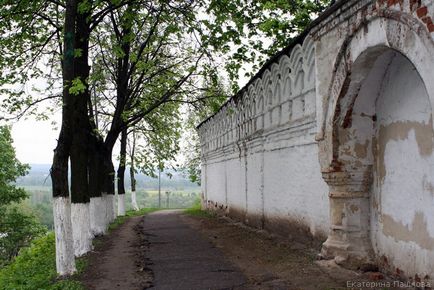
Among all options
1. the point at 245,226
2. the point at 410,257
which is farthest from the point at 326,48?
the point at 245,226

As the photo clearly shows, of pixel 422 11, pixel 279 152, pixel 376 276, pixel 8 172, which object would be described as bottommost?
pixel 376 276

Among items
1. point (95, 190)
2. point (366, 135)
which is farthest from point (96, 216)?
point (366, 135)

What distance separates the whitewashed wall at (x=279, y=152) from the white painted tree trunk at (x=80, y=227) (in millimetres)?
4292

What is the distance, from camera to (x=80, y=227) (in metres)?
10.9

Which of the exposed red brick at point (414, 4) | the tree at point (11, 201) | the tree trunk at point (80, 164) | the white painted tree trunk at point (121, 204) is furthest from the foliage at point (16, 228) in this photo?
the exposed red brick at point (414, 4)

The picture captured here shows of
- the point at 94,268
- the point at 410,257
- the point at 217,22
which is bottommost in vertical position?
the point at 94,268

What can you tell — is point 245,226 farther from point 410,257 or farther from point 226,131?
point 410,257

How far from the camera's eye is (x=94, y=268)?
360 inches

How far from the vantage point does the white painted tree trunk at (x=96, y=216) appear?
1412 centimetres

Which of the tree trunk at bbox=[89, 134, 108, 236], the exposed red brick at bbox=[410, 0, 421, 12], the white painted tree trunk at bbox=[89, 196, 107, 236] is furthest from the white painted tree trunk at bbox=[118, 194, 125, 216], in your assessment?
the exposed red brick at bbox=[410, 0, 421, 12]

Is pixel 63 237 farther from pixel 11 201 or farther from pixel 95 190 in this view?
pixel 11 201

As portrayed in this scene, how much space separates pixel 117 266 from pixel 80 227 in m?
2.04

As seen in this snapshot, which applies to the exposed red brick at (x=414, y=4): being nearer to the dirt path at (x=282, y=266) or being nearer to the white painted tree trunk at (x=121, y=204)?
the dirt path at (x=282, y=266)

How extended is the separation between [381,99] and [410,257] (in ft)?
7.28
